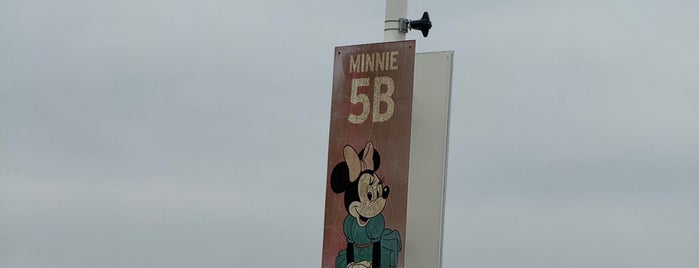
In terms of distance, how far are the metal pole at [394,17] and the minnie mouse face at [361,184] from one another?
920mm

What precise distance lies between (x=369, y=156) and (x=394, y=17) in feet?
3.83

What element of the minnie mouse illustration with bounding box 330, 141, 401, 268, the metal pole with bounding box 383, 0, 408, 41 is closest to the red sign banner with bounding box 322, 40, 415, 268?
the minnie mouse illustration with bounding box 330, 141, 401, 268

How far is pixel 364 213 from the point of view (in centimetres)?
1320

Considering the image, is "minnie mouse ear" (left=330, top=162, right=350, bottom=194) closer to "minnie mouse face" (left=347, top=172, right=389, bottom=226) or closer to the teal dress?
"minnie mouse face" (left=347, top=172, right=389, bottom=226)

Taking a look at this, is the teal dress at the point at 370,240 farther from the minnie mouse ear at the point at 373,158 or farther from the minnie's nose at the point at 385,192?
the minnie mouse ear at the point at 373,158

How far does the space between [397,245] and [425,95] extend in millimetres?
1209

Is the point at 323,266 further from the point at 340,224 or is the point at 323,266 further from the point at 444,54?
the point at 444,54

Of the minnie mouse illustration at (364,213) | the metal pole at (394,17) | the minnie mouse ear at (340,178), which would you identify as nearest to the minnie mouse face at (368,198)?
the minnie mouse illustration at (364,213)

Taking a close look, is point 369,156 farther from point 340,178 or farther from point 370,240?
point 370,240

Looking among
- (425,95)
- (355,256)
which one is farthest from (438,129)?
(355,256)

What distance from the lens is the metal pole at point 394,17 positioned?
13.5 metres

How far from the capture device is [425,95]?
13289 millimetres

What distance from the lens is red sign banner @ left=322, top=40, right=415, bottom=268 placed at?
13016mm

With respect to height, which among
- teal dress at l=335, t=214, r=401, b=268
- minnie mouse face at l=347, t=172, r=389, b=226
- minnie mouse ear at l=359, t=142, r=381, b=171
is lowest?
teal dress at l=335, t=214, r=401, b=268
